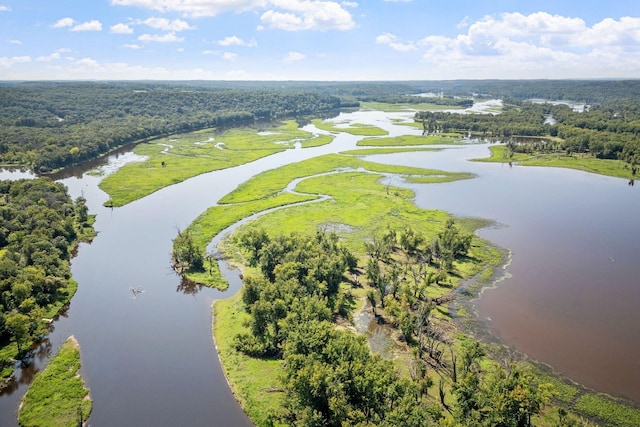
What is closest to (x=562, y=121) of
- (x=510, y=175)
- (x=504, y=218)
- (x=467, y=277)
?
(x=510, y=175)

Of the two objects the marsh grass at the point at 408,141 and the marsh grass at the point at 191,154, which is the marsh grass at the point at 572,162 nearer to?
the marsh grass at the point at 408,141

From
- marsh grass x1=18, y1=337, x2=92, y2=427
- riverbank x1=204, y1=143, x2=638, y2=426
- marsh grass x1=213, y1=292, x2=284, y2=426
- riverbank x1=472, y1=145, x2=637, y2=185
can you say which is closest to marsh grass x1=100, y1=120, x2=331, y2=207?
riverbank x1=204, y1=143, x2=638, y2=426

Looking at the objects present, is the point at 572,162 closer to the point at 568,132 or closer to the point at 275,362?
the point at 568,132

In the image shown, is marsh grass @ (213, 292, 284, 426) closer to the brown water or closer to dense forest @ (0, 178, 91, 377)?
dense forest @ (0, 178, 91, 377)

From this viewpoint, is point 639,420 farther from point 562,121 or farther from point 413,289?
point 562,121

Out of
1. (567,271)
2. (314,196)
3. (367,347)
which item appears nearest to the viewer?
(367,347)

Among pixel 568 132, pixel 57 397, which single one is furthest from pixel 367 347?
pixel 568 132
